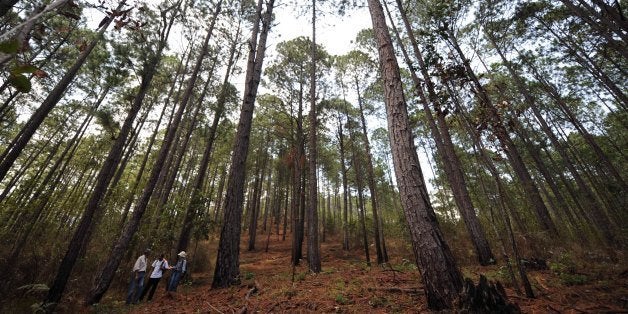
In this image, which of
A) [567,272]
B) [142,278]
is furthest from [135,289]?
[567,272]

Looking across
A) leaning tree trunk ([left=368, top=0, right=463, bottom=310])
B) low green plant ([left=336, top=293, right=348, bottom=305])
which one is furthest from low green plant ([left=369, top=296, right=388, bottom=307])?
leaning tree trunk ([left=368, top=0, right=463, bottom=310])

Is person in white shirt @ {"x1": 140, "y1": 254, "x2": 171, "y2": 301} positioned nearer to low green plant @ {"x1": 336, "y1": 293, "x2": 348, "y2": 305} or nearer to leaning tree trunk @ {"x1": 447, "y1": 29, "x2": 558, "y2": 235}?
low green plant @ {"x1": 336, "y1": 293, "x2": 348, "y2": 305}

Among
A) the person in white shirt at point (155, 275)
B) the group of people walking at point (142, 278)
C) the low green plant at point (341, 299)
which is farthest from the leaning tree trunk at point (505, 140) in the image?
the person in white shirt at point (155, 275)

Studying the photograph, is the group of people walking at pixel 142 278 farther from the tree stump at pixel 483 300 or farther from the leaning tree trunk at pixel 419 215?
the tree stump at pixel 483 300

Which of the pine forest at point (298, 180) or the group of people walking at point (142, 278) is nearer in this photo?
the pine forest at point (298, 180)

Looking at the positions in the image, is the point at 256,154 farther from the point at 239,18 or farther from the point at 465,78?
the point at 465,78

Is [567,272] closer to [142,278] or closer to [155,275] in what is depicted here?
[155,275]

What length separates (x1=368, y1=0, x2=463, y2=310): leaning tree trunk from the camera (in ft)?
9.46

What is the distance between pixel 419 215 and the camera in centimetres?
314

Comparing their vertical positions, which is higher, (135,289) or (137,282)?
(137,282)

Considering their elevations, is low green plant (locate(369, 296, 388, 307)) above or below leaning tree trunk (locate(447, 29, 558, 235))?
below

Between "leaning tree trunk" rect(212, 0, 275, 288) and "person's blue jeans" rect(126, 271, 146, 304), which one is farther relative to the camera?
"person's blue jeans" rect(126, 271, 146, 304)

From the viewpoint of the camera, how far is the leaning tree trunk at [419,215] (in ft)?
9.46

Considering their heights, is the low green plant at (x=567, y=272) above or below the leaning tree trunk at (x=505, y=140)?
below
